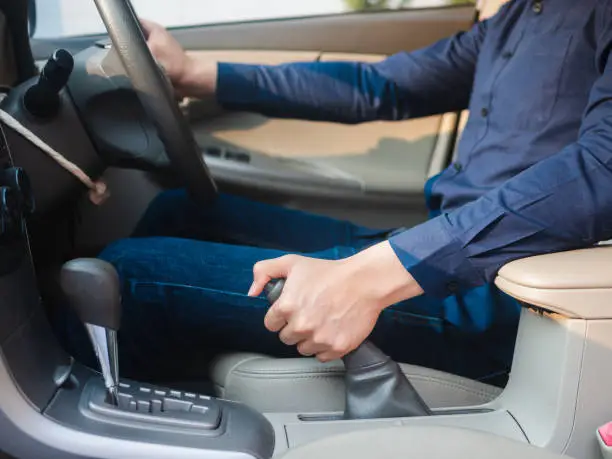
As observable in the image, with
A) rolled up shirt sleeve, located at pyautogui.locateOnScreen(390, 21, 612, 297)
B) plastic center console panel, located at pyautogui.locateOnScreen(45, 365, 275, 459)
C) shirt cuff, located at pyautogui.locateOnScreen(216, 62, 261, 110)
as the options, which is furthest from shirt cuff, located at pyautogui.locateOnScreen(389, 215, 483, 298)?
shirt cuff, located at pyautogui.locateOnScreen(216, 62, 261, 110)

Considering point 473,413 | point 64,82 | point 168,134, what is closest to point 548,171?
point 473,413

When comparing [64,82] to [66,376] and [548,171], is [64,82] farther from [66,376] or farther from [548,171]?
[548,171]

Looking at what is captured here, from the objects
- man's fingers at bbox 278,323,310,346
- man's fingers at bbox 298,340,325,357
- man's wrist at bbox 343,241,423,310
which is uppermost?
man's wrist at bbox 343,241,423,310

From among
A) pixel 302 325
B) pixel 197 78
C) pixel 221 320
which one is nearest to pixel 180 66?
pixel 197 78

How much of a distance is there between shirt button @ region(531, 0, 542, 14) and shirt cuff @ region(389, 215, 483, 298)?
393 mm

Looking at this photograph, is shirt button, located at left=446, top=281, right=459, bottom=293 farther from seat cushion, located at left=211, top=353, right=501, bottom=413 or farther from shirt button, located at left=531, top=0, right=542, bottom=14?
shirt button, located at left=531, top=0, right=542, bottom=14

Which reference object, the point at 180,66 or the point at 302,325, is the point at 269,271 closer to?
the point at 302,325

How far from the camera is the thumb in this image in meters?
0.78

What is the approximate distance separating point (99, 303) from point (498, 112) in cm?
60

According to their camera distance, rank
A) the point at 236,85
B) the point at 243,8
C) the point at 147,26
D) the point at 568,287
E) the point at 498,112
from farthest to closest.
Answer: the point at 243,8 < the point at 236,85 < the point at 147,26 < the point at 498,112 < the point at 568,287

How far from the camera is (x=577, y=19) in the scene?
0.94 m

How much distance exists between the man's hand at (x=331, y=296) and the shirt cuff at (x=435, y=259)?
0.01 meters

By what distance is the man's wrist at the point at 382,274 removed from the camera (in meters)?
0.80

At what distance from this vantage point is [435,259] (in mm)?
810
